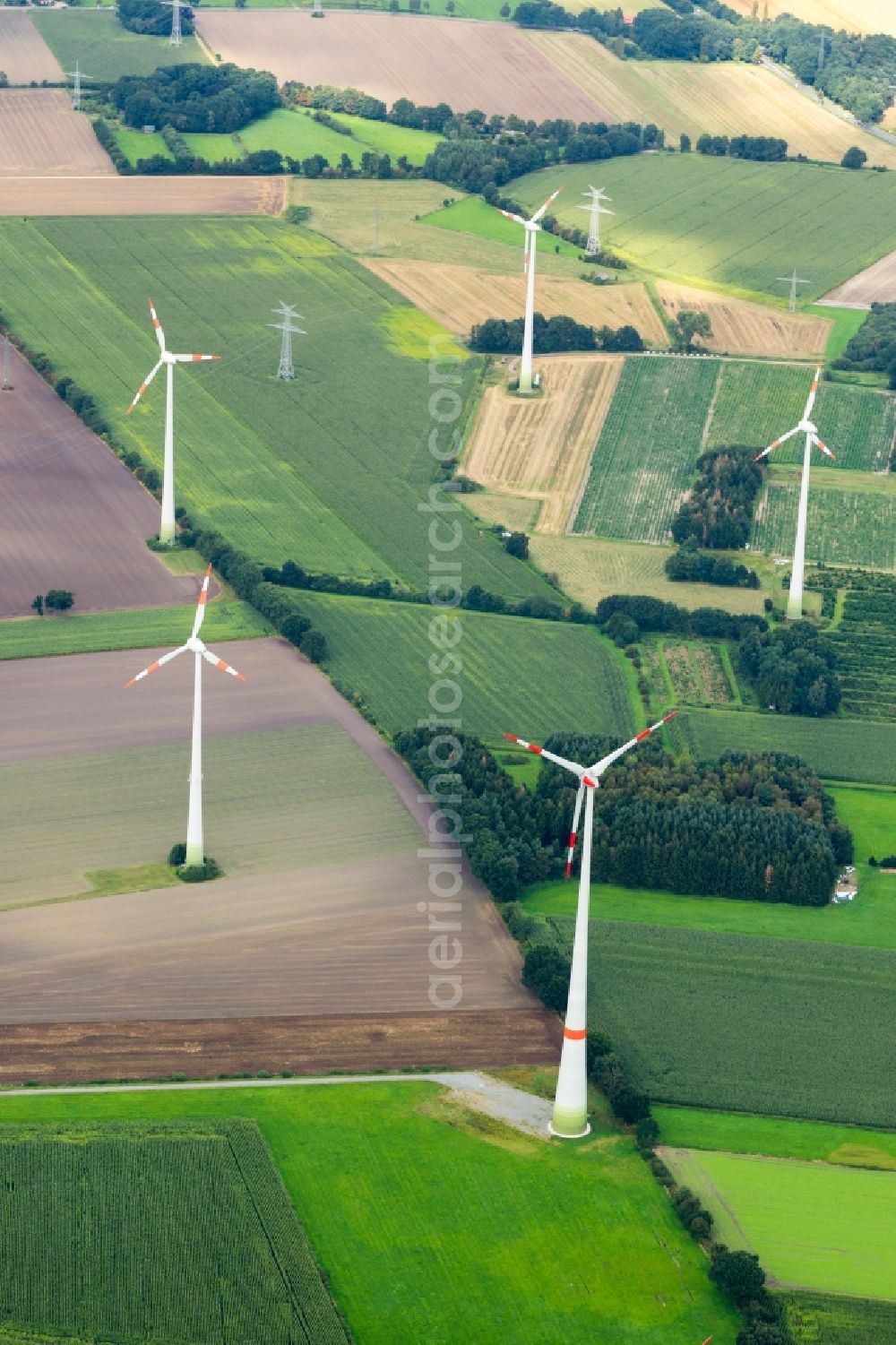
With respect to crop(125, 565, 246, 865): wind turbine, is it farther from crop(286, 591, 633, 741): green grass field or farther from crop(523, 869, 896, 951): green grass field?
crop(286, 591, 633, 741): green grass field

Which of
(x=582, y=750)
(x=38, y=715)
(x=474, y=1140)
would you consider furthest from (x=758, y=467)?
(x=474, y=1140)

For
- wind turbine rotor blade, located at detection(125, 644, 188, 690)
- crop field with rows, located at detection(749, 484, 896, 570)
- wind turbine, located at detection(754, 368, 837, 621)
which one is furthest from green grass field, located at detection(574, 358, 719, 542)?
wind turbine rotor blade, located at detection(125, 644, 188, 690)

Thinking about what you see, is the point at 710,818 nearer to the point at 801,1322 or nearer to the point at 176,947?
the point at 176,947

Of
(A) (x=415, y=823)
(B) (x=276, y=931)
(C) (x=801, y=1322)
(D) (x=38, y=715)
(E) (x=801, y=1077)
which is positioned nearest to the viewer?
(C) (x=801, y=1322)

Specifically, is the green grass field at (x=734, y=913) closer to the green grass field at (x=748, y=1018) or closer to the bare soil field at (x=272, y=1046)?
the green grass field at (x=748, y=1018)

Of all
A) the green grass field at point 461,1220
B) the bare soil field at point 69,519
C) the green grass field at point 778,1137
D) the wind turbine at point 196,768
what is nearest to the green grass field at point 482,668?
the bare soil field at point 69,519

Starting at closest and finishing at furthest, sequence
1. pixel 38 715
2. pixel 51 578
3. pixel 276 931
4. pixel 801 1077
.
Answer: pixel 801 1077
pixel 276 931
pixel 38 715
pixel 51 578

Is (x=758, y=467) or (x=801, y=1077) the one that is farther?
(x=758, y=467)
